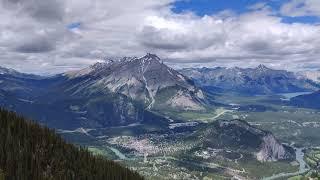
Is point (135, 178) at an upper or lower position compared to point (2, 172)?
lower

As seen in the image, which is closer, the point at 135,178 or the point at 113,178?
the point at 113,178

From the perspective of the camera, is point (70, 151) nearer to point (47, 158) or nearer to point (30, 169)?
point (47, 158)

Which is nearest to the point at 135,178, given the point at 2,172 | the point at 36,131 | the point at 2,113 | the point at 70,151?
the point at 70,151

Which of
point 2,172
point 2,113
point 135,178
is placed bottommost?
point 135,178

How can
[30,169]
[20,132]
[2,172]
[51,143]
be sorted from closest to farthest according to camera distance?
1. [2,172]
2. [30,169]
3. [20,132]
4. [51,143]

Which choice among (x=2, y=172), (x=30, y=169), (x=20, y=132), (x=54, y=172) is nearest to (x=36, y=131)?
(x=20, y=132)

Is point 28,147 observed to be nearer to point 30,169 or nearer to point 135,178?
point 30,169

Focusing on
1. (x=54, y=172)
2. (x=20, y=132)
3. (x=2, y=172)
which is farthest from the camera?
(x=20, y=132)
